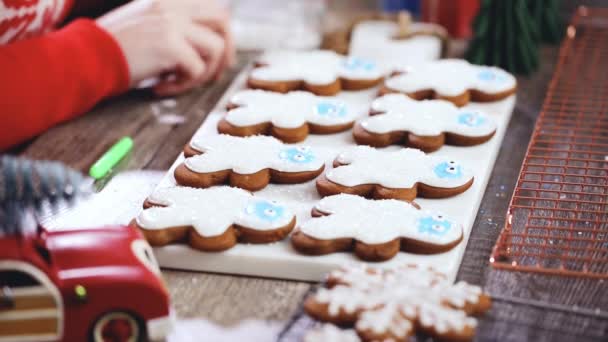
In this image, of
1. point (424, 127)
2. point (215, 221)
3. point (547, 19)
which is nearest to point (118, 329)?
point (215, 221)

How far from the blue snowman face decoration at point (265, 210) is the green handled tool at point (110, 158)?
28 cm

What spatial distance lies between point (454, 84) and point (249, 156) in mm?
384

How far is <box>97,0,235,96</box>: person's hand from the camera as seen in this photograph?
4.23 ft

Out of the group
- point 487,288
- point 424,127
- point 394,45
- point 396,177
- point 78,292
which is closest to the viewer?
point 78,292

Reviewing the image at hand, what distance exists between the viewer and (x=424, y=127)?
3.53 feet

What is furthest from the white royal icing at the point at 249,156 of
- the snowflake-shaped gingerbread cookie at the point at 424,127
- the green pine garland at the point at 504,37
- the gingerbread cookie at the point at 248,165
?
the green pine garland at the point at 504,37

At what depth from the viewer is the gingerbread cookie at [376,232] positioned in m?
0.83

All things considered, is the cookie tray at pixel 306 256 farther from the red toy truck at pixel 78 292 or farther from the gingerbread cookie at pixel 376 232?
the red toy truck at pixel 78 292

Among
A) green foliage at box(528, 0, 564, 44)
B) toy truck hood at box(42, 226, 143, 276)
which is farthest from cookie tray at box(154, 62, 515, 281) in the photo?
green foliage at box(528, 0, 564, 44)

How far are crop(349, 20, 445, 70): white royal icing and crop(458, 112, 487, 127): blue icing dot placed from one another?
234mm

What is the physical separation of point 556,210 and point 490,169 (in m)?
0.15

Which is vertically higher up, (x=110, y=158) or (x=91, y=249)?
(x=91, y=249)

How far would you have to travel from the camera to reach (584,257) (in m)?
0.84

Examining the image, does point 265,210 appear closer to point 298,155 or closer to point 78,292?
point 298,155
